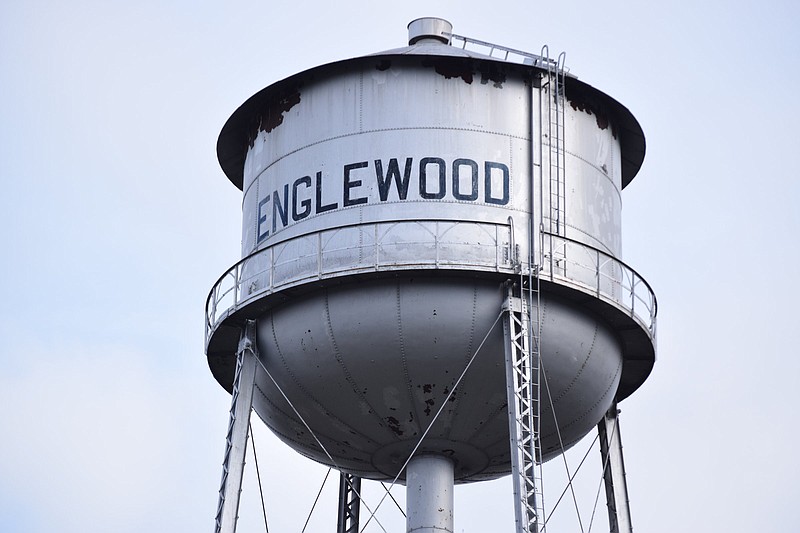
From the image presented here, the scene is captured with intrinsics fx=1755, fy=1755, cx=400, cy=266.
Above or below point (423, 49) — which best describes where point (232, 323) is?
below

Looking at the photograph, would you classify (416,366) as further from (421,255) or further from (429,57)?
(429,57)

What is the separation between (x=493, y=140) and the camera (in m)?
22.8

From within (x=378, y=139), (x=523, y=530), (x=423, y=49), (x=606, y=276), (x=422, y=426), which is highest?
(x=423, y=49)

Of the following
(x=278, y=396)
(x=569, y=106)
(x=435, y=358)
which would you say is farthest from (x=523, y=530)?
(x=569, y=106)

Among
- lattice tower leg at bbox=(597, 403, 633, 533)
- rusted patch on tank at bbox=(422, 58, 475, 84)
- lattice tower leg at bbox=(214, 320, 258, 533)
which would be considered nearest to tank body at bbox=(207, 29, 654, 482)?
rusted patch on tank at bbox=(422, 58, 475, 84)

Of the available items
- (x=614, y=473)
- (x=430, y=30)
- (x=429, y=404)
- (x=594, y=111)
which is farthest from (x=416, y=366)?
(x=430, y=30)

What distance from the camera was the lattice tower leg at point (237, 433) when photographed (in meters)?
22.4

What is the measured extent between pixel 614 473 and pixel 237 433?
18.2 ft

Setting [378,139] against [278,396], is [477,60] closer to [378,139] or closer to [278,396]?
[378,139]

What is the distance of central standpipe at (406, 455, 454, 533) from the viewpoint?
931 inches

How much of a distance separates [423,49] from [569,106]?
2.12m

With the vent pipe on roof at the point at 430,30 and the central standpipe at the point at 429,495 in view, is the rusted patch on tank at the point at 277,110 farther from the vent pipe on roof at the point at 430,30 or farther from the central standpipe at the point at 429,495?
the central standpipe at the point at 429,495

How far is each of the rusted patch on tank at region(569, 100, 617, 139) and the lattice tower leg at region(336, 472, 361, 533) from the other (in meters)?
6.58

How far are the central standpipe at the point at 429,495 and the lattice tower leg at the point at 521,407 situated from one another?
2.15 meters
